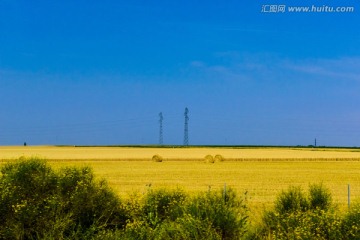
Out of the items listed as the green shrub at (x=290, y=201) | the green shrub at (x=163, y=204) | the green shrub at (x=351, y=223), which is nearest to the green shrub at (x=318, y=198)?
the green shrub at (x=290, y=201)

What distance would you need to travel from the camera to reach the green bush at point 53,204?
1644cm

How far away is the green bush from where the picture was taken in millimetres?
16438

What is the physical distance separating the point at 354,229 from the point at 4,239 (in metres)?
12.1

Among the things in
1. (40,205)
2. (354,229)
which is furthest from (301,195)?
(40,205)

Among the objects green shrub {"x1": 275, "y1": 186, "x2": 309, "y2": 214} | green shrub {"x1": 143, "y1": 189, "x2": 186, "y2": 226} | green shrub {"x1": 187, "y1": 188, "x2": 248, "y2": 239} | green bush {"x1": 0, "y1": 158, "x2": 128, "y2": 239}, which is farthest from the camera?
green shrub {"x1": 275, "y1": 186, "x2": 309, "y2": 214}

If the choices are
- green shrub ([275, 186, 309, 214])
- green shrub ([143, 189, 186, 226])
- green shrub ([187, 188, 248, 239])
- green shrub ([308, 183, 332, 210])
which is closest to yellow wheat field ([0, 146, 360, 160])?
green shrub ([143, 189, 186, 226])

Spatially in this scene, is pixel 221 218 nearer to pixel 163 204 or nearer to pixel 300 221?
pixel 300 221

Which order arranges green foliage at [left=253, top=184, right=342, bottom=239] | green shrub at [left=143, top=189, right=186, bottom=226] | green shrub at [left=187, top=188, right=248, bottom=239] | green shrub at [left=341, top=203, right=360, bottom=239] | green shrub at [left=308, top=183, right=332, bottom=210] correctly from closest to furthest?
green foliage at [left=253, top=184, right=342, bottom=239]
green shrub at [left=341, top=203, right=360, bottom=239]
green shrub at [left=187, top=188, right=248, bottom=239]
green shrub at [left=143, top=189, right=186, bottom=226]
green shrub at [left=308, top=183, right=332, bottom=210]

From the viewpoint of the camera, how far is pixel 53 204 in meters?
17.0

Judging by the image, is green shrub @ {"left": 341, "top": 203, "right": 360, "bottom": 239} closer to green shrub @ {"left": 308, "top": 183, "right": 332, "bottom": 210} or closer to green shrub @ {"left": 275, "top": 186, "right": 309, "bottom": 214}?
green shrub @ {"left": 275, "top": 186, "right": 309, "bottom": 214}

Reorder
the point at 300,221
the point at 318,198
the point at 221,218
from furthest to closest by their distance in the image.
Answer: the point at 318,198, the point at 300,221, the point at 221,218

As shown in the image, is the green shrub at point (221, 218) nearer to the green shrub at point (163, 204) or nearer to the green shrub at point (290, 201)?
the green shrub at point (163, 204)

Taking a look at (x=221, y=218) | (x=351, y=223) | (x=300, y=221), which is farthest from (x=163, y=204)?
(x=351, y=223)

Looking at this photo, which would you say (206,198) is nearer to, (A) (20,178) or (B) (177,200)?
(B) (177,200)
